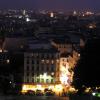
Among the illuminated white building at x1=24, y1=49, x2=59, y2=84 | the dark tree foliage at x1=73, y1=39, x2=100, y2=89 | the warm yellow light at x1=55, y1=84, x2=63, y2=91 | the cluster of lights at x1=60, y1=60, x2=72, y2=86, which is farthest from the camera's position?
the illuminated white building at x1=24, y1=49, x2=59, y2=84

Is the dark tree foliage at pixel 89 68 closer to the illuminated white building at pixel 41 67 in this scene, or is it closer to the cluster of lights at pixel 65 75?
the cluster of lights at pixel 65 75

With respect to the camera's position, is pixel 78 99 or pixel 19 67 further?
pixel 19 67

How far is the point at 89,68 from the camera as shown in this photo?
510 inches

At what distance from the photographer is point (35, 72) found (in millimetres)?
24547

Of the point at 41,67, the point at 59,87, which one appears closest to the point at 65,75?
the point at 41,67

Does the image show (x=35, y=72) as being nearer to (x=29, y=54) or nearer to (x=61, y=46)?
(x=29, y=54)

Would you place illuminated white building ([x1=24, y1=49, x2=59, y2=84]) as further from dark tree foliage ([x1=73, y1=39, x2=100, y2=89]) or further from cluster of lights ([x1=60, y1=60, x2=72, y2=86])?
dark tree foliage ([x1=73, y1=39, x2=100, y2=89])

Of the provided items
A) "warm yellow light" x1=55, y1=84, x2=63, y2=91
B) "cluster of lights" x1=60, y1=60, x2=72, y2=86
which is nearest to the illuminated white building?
"cluster of lights" x1=60, y1=60, x2=72, y2=86

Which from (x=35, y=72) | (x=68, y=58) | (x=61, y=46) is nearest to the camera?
(x=35, y=72)

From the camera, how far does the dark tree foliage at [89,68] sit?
505 inches

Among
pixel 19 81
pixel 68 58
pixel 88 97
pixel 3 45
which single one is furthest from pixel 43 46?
pixel 88 97

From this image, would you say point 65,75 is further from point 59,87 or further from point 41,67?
point 59,87

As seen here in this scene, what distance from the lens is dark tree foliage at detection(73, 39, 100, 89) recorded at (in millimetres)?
12828

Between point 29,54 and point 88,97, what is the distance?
1538 cm
